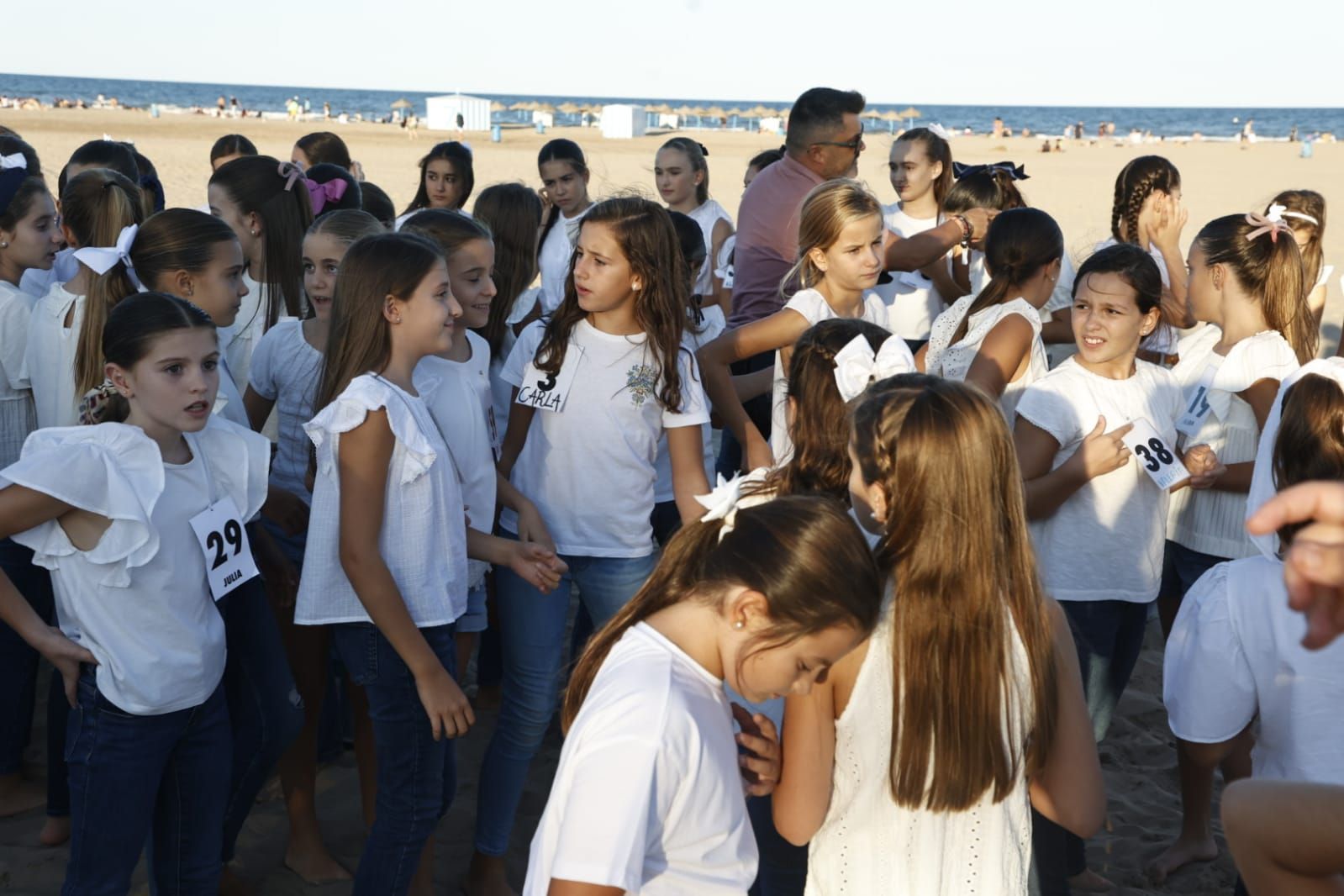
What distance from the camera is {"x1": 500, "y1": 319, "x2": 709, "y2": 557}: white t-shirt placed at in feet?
11.7

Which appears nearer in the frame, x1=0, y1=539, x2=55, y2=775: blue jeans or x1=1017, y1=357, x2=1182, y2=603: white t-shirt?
x1=1017, y1=357, x2=1182, y2=603: white t-shirt

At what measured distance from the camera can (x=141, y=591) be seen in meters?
2.90

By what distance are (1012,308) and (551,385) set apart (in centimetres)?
156

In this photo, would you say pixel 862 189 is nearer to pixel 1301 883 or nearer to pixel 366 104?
pixel 1301 883

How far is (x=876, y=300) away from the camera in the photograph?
5.14 metres

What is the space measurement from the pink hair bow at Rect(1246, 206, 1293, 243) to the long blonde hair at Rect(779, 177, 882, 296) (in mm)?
1283

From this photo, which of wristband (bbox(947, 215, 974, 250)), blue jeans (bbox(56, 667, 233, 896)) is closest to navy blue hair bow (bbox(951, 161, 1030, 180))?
wristband (bbox(947, 215, 974, 250))

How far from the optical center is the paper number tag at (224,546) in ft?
9.82

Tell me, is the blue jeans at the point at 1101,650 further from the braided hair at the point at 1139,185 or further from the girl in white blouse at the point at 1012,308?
the braided hair at the point at 1139,185

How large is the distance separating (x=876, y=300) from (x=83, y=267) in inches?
122

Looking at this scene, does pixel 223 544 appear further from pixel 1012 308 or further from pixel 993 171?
pixel 993 171

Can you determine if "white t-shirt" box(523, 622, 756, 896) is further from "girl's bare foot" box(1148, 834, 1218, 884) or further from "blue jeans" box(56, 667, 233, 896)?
"girl's bare foot" box(1148, 834, 1218, 884)

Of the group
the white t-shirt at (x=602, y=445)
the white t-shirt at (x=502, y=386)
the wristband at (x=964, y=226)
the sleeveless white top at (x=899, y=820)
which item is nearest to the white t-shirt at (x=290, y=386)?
the white t-shirt at (x=502, y=386)

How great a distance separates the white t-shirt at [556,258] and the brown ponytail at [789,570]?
13.2 feet
